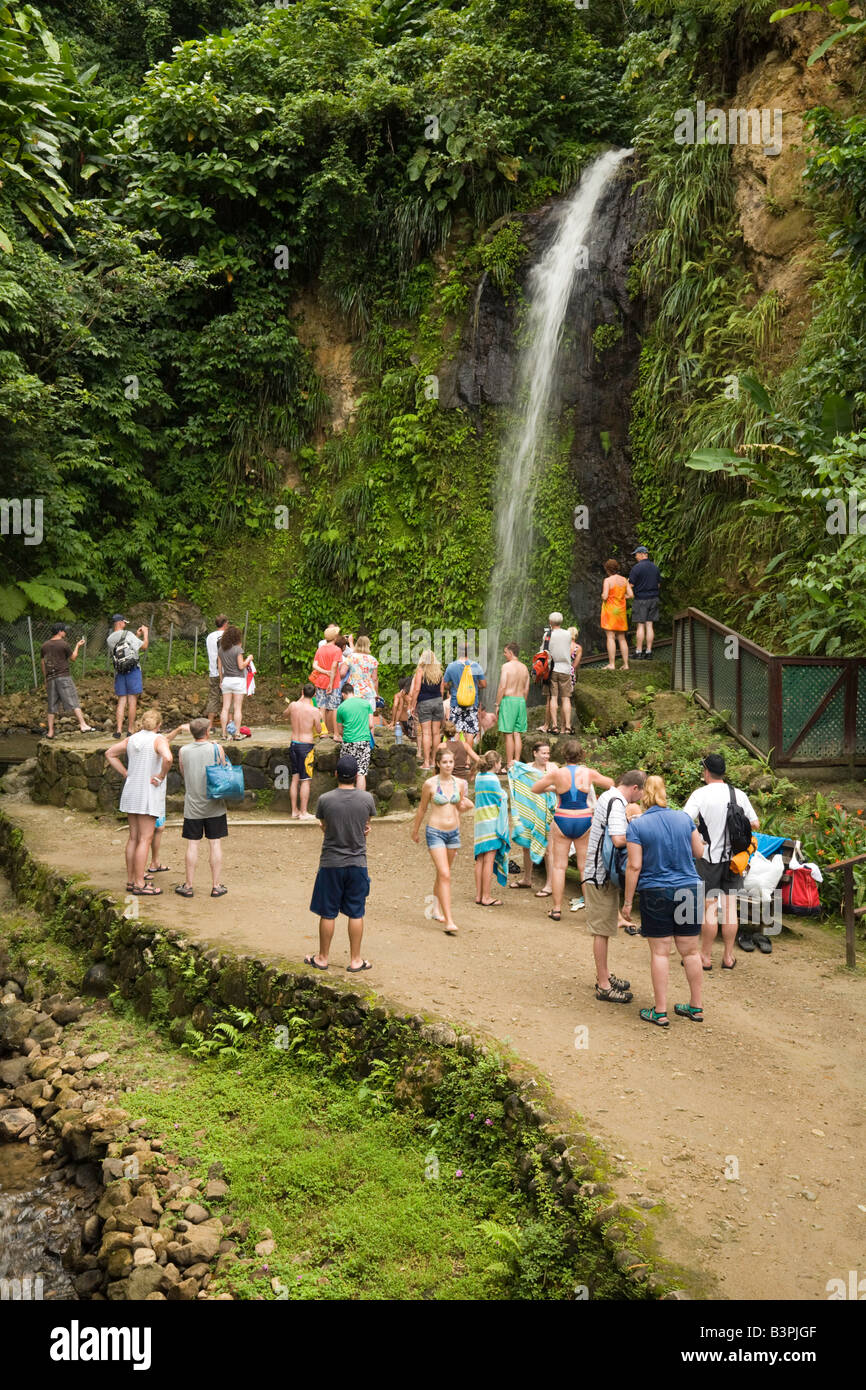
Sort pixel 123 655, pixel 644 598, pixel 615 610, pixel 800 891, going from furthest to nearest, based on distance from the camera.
A: pixel 644 598 < pixel 615 610 < pixel 123 655 < pixel 800 891

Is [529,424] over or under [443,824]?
over

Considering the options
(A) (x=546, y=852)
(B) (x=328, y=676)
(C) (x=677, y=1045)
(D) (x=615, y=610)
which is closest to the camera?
(C) (x=677, y=1045)

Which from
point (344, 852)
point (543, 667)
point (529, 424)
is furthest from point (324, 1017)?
point (529, 424)

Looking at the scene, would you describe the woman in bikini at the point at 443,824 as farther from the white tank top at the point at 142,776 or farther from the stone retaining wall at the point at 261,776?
the stone retaining wall at the point at 261,776

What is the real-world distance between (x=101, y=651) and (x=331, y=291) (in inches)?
344

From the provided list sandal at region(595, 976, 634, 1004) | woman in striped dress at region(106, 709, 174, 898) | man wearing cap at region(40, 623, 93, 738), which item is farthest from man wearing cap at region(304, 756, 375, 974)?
man wearing cap at region(40, 623, 93, 738)

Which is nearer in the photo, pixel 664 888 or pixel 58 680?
pixel 664 888

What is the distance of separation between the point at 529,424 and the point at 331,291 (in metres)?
5.96

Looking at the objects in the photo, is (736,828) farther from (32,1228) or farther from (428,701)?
(32,1228)

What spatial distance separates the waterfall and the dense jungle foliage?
15.9 inches

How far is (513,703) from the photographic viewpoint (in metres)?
12.8

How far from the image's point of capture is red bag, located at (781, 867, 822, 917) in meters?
9.46

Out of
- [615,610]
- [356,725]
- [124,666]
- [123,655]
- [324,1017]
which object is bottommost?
[324,1017]
